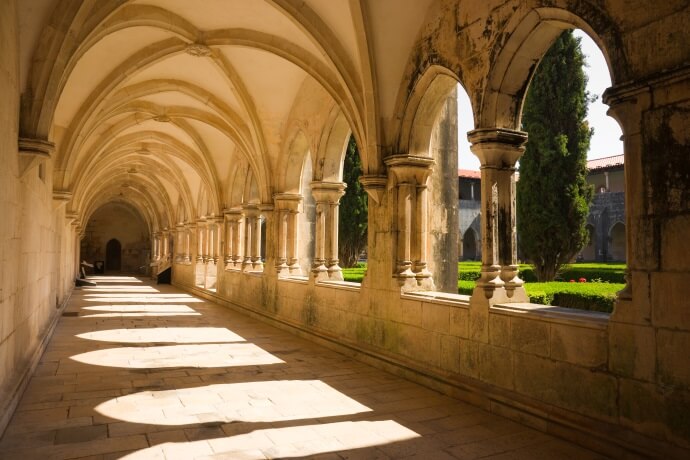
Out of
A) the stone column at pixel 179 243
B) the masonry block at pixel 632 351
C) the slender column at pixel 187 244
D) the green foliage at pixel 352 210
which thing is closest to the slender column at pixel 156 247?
the stone column at pixel 179 243

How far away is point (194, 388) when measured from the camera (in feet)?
13.4

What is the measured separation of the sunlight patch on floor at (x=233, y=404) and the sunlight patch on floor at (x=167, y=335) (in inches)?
97.5

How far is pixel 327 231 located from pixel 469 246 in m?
17.9

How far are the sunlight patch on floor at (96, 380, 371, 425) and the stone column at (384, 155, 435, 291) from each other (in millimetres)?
1492

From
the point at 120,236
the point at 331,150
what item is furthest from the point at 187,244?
the point at 331,150

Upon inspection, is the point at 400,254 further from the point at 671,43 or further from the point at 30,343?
the point at 30,343

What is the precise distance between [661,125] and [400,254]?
279cm

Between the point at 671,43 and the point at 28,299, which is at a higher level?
the point at 671,43

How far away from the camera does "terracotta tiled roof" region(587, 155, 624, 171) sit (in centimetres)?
1797

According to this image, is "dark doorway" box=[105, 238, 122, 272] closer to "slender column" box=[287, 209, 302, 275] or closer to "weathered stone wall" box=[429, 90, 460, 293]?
"slender column" box=[287, 209, 302, 275]

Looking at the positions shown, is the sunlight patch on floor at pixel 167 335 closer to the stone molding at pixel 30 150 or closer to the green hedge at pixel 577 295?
the stone molding at pixel 30 150

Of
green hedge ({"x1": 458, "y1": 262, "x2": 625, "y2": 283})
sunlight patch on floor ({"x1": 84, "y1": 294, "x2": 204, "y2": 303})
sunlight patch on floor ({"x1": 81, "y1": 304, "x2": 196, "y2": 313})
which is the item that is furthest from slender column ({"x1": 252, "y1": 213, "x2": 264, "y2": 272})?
green hedge ({"x1": 458, "y1": 262, "x2": 625, "y2": 283})

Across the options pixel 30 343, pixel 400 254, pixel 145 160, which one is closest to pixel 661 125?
pixel 400 254

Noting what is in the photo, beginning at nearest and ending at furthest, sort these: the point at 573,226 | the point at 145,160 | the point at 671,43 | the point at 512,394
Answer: the point at 671,43
the point at 512,394
the point at 573,226
the point at 145,160
